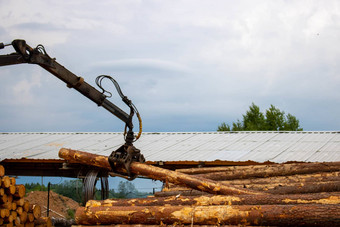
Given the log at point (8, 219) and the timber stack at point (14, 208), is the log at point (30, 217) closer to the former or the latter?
the timber stack at point (14, 208)

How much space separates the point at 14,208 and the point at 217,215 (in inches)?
354

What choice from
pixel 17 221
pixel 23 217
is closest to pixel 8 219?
pixel 17 221

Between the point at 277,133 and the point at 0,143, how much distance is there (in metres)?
14.3

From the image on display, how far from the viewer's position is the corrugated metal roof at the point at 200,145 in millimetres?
17125

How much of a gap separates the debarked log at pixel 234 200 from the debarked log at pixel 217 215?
0.84 ft

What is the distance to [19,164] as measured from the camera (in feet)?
69.6

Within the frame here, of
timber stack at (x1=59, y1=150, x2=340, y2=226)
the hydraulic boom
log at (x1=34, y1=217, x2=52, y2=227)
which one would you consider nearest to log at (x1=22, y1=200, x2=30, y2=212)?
log at (x1=34, y1=217, x2=52, y2=227)

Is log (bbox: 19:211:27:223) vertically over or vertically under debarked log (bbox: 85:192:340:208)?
under

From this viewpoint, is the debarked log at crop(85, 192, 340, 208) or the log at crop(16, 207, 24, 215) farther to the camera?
the log at crop(16, 207, 24, 215)

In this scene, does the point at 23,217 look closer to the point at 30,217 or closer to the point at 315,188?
the point at 30,217

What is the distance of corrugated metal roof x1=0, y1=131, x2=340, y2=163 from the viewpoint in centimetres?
1712

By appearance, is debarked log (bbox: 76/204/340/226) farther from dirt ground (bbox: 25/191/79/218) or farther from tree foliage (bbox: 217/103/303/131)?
tree foliage (bbox: 217/103/303/131)

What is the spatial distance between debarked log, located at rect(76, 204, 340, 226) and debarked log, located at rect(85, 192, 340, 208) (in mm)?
256

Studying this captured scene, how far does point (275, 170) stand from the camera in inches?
341
